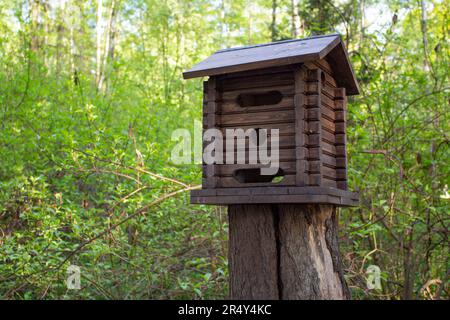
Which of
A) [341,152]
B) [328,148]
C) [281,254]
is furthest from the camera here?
[341,152]

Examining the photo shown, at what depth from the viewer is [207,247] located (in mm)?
5582

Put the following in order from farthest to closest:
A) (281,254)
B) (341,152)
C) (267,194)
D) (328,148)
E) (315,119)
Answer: (341,152), (328,148), (281,254), (315,119), (267,194)

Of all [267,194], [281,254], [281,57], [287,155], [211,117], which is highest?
[281,57]

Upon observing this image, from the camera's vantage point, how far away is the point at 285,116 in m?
3.20

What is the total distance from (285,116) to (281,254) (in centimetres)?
92

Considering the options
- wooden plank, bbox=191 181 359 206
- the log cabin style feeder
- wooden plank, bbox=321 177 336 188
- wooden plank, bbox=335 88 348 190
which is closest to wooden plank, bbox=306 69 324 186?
the log cabin style feeder

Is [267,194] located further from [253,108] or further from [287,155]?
[253,108]

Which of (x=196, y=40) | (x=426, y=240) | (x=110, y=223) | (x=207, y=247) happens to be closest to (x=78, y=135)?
(x=110, y=223)

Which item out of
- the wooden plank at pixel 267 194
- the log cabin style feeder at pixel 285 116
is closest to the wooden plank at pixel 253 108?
the log cabin style feeder at pixel 285 116

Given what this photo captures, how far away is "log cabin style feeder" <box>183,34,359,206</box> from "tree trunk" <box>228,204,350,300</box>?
0.22m

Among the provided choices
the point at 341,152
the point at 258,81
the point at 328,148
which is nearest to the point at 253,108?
the point at 258,81

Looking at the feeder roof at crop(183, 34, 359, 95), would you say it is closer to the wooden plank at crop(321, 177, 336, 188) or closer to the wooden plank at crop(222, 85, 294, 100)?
the wooden plank at crop(222, 85, 294, 100)

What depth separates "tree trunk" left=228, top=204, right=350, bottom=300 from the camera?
3223 millimetres

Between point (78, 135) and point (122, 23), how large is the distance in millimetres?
12934
